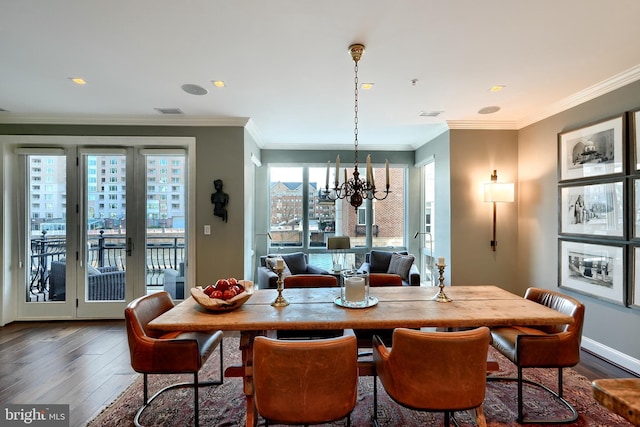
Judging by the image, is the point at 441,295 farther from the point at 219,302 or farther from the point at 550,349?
the point at 219,302

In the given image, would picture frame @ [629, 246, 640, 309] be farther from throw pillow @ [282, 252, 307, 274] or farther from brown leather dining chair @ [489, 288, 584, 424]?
throw pillow @ [282, 252, 307, 274]

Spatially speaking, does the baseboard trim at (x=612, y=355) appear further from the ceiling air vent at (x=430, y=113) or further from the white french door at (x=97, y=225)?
the white french door at (x=97, y=225)

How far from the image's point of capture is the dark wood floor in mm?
2328

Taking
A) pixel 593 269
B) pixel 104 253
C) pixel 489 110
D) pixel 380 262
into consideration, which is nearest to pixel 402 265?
pixel 380 262

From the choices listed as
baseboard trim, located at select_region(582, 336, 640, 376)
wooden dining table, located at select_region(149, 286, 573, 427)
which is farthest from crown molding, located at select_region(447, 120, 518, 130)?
baseboard trim, located at select_region(582, 336, 640, 376)

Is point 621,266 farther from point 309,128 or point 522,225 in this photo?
point 309,128

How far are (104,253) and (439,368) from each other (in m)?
4.33

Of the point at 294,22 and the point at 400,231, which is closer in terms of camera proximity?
the point at 294,22

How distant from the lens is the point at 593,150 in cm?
300

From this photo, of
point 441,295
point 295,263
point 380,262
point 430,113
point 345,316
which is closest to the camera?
point 345,316

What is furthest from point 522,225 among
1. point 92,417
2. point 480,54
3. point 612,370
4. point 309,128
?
point 92,417

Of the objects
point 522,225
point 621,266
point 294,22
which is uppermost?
point 294,22

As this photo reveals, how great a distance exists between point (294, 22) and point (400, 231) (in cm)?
443

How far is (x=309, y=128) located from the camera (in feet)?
14.4
